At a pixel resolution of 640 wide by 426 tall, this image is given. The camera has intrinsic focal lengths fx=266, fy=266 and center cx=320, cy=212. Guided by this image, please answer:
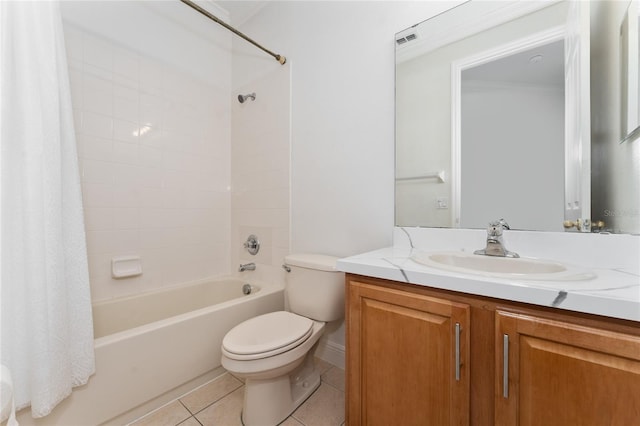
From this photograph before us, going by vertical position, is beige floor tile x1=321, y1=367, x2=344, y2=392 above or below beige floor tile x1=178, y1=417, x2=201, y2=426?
below

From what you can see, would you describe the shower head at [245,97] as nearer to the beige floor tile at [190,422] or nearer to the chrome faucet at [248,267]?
the chrome faucet at [248,267]

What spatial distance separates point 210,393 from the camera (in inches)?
55.5

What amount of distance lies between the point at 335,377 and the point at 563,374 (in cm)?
119

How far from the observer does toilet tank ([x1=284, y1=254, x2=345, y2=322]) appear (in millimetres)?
1397

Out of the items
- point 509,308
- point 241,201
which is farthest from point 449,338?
point 241,201

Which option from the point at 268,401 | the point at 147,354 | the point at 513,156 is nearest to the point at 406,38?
the point at 513,156

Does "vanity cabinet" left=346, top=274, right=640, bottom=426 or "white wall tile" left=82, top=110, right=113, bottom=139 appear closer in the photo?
"vanity cabinet" left=346, top=274, right=640, bottom=426

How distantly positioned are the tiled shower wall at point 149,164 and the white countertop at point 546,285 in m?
1.51

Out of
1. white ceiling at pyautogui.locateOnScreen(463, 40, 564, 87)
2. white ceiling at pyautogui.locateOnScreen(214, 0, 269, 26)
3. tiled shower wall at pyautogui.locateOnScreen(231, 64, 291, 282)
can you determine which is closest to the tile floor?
tiled shower wall at pyautogui.locateOnScreen(231, 64, 291, 282)

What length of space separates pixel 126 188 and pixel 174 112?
0.65 meters

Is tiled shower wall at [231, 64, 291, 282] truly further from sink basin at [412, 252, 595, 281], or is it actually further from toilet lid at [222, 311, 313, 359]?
sink basin at [412, 252, 595, 281]

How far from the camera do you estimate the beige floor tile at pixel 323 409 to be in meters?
1.22

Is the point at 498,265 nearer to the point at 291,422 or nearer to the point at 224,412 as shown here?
the point at 291,422

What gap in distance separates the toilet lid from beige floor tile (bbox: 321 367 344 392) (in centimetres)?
43
